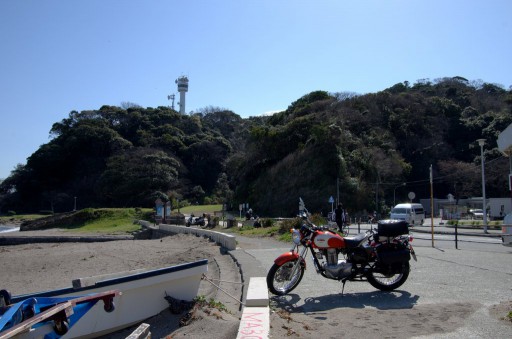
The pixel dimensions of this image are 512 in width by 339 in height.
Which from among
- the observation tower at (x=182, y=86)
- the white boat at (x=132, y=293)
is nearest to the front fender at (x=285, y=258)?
the white boat at (x=132, y=293)

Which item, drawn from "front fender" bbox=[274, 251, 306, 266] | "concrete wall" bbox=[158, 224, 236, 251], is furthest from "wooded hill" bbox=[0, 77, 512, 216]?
"front fender" bbox=[274, 251, 306, 266]

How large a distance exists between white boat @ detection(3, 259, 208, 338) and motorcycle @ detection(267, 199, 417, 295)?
54.3 inches

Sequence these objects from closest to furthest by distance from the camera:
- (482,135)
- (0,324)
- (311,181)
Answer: (0,324), (311,181), (482,135)

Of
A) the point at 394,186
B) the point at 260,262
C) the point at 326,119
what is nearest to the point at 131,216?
the point at 326,119

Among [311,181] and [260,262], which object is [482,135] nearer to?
[311,181]

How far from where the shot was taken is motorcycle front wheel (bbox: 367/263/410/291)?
25.4 feet

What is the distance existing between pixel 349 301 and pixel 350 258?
75 centimetres

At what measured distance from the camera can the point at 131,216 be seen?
51875 mm

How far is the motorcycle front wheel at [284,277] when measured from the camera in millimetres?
7523

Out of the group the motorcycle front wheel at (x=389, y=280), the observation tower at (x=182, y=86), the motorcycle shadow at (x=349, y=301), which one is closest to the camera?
the motorcycle shadow at (x=349, y=301)

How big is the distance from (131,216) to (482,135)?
160 ft

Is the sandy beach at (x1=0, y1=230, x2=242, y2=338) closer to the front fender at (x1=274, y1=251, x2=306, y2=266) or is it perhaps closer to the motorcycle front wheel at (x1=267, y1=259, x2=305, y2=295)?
the motorcycle front wheel at (x1=267, y1=259, x2=305, y2=295)

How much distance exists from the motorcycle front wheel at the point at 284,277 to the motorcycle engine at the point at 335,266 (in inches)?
17.8

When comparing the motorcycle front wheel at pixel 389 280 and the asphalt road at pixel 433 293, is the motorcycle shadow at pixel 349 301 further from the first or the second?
the motorcycle front wheel at pixel 389 280
